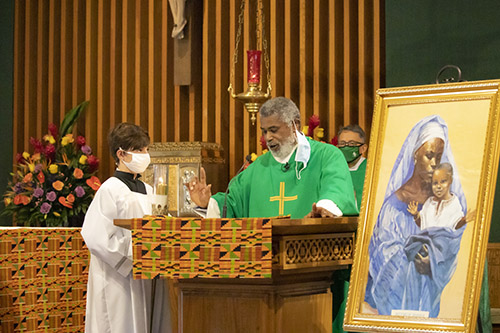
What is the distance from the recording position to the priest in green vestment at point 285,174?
387 centimetres

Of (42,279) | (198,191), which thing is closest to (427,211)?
(198,191)

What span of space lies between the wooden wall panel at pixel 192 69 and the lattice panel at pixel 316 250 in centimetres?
316

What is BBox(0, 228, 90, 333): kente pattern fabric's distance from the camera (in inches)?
193

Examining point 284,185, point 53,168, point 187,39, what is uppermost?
point 187,39

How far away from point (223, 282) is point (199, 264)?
0.22m

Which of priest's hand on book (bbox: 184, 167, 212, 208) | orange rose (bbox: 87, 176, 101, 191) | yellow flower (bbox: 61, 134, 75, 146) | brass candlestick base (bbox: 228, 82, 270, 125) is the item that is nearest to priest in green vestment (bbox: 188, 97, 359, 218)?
priest's hand on book (bbox: 184, 167, 212, 208)

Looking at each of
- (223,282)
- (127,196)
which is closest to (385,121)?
(223,282)

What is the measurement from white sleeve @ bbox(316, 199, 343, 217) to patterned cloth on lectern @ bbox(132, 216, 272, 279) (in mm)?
561

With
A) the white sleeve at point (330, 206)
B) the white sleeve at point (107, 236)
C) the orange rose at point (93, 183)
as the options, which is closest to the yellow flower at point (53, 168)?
the orange rose at point (93, 183)

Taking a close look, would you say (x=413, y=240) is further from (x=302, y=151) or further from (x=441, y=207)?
(x=302, y=151)

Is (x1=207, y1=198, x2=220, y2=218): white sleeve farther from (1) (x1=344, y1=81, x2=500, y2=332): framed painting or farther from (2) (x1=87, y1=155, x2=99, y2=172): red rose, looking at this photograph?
(2) (x1=87, y1=155, x2=99, y2=172): red rose

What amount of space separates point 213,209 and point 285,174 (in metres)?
0.50

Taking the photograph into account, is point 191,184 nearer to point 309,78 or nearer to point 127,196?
point 127,196

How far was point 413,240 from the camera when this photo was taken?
10.3ft
